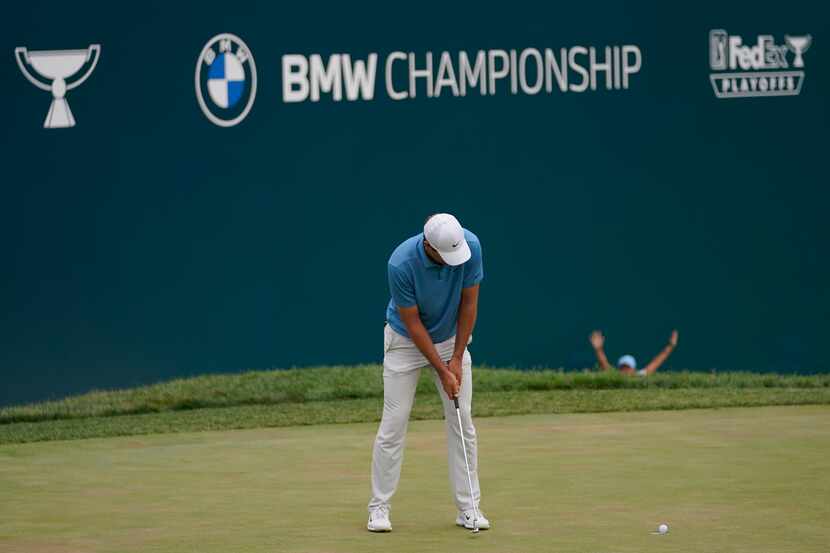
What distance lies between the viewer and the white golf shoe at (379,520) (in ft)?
23.5

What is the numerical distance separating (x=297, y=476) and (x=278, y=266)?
18.3 ft

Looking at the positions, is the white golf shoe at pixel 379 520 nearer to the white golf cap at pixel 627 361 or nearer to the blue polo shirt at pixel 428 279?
the blue polo shirt at pixel 428 279

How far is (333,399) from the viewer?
521 inches

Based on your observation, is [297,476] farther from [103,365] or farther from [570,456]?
[103,365]

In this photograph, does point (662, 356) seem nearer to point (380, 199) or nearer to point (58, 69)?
point (380, 199)

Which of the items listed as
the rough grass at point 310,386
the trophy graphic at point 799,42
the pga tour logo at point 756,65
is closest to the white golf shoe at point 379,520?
the rough grass at point 310,386

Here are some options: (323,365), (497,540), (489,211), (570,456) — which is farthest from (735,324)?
(497,540)

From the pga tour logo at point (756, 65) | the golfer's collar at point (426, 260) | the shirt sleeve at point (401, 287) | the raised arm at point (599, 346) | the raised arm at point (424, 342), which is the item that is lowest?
the raised arm at point (599, 346)

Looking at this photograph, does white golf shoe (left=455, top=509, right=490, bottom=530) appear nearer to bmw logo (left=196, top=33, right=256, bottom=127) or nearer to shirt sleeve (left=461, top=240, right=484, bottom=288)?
shirt sleeve (left=461, top=240, right=484, bottom=288)

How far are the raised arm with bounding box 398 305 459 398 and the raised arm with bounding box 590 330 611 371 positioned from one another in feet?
23.5

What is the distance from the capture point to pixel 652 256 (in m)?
14.4

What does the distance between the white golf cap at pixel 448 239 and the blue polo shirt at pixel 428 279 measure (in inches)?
5.9

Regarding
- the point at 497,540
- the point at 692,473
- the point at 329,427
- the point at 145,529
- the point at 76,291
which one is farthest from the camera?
the point at 76,291

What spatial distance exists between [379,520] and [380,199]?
745 centimetres
